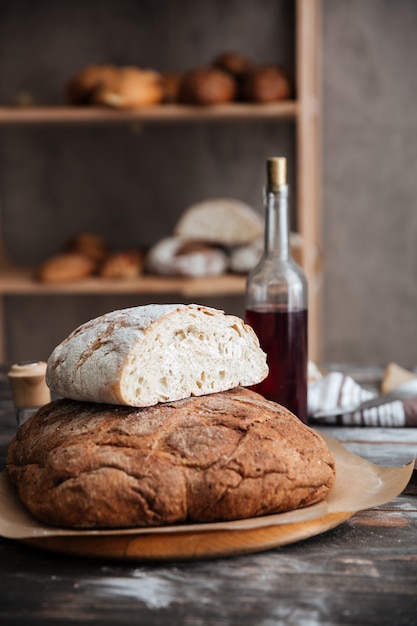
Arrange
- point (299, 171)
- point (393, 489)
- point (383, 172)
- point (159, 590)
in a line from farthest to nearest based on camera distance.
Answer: point (383, 172), point (299, 171), point (393, 489), point (159, 590)

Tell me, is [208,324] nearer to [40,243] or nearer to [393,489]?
[393,489]

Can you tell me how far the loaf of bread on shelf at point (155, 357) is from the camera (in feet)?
2.78

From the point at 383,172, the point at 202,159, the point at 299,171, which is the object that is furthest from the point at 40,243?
the point at 383,172

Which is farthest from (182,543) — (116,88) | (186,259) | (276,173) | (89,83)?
(89,83)

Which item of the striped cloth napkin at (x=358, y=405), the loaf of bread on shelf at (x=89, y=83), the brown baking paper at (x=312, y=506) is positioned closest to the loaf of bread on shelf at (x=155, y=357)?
the brown baking paper at (x=312, y=506)

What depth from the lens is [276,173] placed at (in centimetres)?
105

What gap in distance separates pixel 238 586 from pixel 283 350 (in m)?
0.47

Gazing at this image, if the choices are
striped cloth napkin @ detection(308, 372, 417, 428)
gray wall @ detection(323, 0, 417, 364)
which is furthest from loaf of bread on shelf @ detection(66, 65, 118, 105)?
striped cloth napkin @ detection(308, 372, 417, 428)

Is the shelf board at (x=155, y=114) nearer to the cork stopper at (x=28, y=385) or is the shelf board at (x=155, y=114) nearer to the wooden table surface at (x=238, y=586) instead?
the cork stopper at (x=28, y=385)

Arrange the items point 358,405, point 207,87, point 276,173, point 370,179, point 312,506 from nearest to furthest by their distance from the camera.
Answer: point 312,506
point 276,173
point 358,405
point 207,87
point 370,179

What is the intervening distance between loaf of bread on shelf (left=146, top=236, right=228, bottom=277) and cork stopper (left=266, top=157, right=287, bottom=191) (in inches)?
52.0

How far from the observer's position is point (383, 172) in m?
2.84

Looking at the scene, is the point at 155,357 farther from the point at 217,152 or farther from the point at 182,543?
the point at 217,152

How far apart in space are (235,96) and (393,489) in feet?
6.03
